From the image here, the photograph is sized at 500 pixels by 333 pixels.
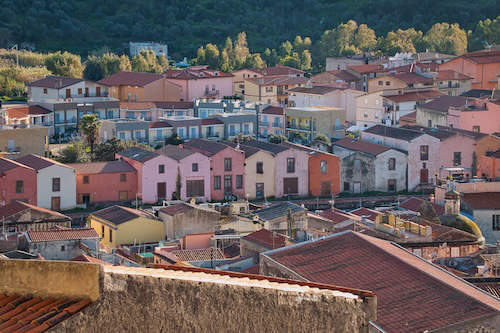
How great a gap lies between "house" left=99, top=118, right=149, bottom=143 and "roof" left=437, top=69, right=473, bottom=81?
16.6m

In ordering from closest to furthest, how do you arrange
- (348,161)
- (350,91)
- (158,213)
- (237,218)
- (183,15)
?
(237,218) < (158,213) < (348,161) < (350,91) < (183,15)

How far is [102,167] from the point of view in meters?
34.6

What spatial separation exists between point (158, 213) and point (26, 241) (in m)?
6.41

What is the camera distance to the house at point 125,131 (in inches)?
1606

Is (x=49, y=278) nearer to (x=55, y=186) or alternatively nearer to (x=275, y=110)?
(x=55, y=186)

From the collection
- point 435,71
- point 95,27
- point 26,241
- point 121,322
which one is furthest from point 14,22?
point 121,322

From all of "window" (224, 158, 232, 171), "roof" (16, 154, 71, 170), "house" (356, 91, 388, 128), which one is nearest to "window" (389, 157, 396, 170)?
"window" (224, 158, 232, 171)

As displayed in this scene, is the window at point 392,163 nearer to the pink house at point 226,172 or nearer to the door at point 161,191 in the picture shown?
the pink house at point 226,172

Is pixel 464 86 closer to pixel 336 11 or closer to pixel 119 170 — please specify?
pixel 119 170

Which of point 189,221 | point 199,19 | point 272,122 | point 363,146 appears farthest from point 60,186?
point 199,19

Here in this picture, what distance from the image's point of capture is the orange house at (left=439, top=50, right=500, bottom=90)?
5538 centimetres

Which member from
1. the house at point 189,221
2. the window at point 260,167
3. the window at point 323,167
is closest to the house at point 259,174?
the window at point 260,167

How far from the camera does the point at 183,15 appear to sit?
8600cm

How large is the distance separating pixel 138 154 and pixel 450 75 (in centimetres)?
2150
